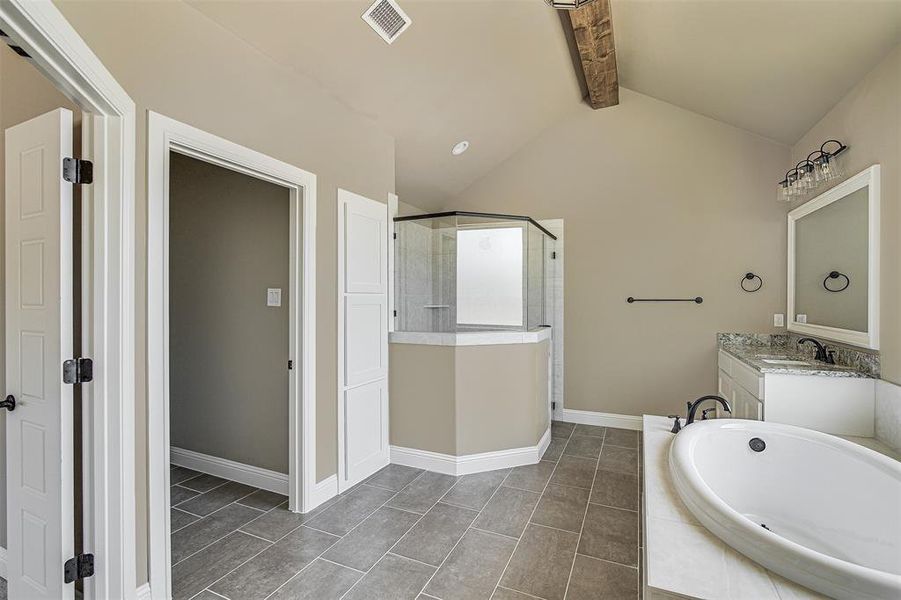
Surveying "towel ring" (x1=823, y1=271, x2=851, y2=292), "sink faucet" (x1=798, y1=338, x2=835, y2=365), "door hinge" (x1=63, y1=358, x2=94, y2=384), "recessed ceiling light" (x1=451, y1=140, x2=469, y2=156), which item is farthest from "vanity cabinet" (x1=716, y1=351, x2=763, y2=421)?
"door hinge" (x1=63, y1=358, x2=94, y2=384)

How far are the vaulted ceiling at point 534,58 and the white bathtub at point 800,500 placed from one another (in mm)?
2066

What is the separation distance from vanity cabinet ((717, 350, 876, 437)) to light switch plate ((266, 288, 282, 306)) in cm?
302

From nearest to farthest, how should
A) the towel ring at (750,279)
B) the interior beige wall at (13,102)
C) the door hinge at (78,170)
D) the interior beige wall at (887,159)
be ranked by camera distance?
the door hinge at (78,170) → the interior beige wall at (13,102) → the interior beige wall at (887,159) → the towel ring at (750,279)

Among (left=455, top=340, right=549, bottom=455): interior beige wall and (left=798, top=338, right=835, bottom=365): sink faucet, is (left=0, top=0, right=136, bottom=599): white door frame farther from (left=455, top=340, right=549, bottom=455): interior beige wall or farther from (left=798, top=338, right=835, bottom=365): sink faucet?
(left=798, top=338, right=835, bottom=365): sink faucet

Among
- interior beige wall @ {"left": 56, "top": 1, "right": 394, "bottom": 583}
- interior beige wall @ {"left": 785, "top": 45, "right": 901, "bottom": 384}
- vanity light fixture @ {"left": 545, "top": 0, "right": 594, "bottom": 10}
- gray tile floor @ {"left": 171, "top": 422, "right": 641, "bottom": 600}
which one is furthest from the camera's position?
vanity light fixture @ {"left": 545, "top": 0, "right": 594, "bottom": 10}

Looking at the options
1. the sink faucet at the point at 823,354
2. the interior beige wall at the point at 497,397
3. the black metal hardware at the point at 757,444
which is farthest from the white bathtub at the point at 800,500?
the interior beige wall at the point at 497,397

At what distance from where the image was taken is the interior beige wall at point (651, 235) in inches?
144

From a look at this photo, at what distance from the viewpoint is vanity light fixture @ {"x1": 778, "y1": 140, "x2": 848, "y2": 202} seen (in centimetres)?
261

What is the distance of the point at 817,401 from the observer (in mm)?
2361

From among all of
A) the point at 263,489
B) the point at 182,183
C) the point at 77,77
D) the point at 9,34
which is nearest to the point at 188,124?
the point at 77,77

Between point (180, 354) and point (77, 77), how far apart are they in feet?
7.57

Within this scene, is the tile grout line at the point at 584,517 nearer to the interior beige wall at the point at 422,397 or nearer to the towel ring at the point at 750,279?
the interior beige wall at the point at 422,397

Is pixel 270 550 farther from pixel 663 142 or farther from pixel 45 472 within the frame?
pixel 663 142

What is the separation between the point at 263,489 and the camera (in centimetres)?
280
